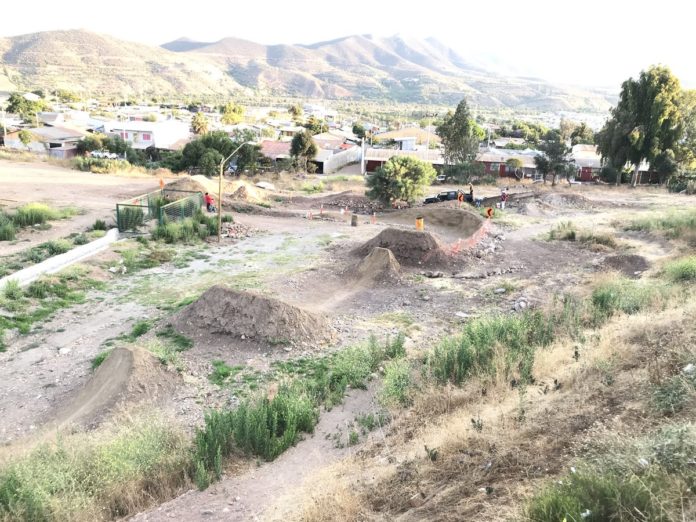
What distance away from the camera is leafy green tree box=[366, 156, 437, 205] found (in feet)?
110

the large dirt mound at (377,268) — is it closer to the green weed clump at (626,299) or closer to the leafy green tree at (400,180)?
the green weed clump at (626,299)

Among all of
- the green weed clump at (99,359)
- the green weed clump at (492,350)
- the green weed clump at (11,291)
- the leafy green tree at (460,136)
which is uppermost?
the leafy green tree at (460,136)

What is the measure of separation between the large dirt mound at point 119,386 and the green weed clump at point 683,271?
14.4 m

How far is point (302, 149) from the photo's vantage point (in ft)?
184

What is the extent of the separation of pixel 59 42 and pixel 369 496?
228m

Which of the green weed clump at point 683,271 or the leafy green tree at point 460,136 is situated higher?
the leafy green tree at point 460,136

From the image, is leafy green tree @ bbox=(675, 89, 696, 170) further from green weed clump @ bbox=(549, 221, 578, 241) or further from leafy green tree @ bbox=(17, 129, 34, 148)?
leafy green tree @ bbox=(17, 129, 34, 148)

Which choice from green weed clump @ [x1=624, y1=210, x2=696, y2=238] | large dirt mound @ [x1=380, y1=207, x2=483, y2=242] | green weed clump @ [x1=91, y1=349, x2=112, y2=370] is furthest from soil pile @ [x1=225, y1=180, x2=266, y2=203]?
green weed clump @ [x1=624, y1=210, x2=696, y2=238]

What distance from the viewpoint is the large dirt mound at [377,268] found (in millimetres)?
19156

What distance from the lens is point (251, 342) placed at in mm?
13383

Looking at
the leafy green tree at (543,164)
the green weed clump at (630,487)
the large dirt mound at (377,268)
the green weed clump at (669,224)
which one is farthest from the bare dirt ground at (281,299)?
the leafy green tree at (543,164)

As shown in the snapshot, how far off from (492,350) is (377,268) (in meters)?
9.28

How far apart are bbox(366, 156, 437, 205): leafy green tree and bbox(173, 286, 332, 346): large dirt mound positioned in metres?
20.5

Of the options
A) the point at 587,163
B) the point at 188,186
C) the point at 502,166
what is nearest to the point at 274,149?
the point at 502,166
